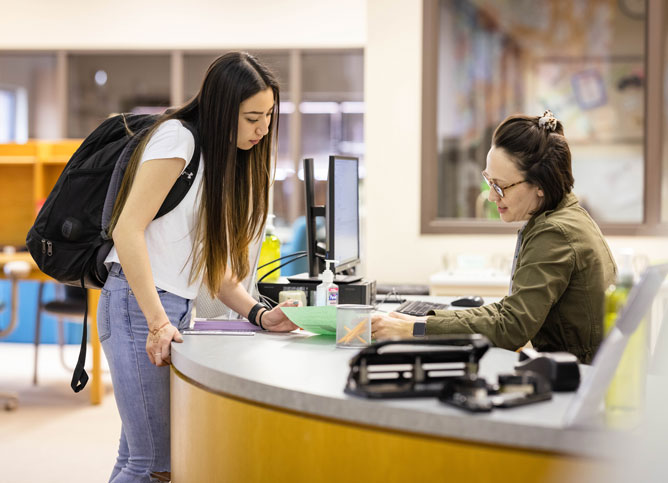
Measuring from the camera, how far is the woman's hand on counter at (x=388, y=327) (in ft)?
5.64

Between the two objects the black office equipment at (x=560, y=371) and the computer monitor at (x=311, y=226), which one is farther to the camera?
the computer monitor at (x=311, y=226)

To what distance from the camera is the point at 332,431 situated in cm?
115

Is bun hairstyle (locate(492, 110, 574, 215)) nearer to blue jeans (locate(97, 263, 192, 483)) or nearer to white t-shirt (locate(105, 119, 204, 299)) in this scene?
white t-shirt (locate(105, 119, 204, 299))

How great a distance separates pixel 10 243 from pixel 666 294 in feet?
13.4

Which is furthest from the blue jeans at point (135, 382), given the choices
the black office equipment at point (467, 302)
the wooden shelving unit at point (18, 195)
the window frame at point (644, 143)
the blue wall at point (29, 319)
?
the blue wall at point (29, 319)

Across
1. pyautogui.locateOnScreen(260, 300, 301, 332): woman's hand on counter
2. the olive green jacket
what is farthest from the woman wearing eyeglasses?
pyautogui.locateOnScreen(260, 300, 301, 332): woman's hand on counter

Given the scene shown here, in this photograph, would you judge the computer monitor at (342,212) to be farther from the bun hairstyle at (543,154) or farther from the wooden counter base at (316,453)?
the wooden counter base at (316,453)

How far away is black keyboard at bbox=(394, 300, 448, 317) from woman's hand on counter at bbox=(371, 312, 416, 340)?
1.27 feet

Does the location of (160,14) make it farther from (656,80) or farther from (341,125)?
(656,80)

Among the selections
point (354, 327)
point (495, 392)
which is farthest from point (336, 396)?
point (354, 327)

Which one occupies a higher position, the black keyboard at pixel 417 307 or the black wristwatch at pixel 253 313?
the black wristwatch at pixel 253 313

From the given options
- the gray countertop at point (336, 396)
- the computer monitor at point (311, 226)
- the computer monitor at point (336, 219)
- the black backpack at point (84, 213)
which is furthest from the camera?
the computer monitor at point (311, 226)

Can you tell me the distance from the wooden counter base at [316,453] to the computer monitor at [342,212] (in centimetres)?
81

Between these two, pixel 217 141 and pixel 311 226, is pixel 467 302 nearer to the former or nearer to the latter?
pixel 311 226
